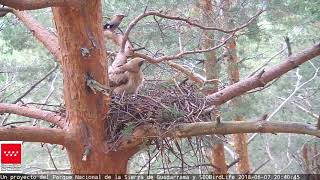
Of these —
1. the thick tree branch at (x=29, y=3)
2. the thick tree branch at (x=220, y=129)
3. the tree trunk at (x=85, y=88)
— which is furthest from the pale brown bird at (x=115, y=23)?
the thick tree branch at (x=29, y=3)

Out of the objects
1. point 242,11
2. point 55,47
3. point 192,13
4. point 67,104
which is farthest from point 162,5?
point 67,104

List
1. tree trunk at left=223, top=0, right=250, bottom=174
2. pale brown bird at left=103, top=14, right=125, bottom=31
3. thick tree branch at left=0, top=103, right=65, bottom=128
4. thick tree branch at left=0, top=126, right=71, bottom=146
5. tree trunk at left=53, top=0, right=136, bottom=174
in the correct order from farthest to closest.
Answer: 1. tree trunk at left=223, top=0, right=250, bottom=174
2. pale brown bird at left=103, top=14, right=125, bottom=31
3. thick tree branch at left=0, top=103, right=65, bottom=128
4. tree trunk at left=53, top=0, right=136, bottom=174
5. thick tree branch at left=0, top=126, right=71, bottom=146

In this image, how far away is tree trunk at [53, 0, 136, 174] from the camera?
2705 millimetres

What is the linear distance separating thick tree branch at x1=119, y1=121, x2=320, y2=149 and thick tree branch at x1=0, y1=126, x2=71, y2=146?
1.38ft

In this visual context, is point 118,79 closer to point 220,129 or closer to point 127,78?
point 127,78

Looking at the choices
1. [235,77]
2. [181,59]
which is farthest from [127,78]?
[235,77]

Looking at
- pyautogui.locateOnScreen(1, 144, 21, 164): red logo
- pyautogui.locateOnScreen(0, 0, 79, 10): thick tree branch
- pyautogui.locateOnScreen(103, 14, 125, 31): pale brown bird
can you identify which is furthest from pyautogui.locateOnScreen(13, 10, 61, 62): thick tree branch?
pyautogui.locateOnScreen(0, 0, 79, 10): thick tree branch

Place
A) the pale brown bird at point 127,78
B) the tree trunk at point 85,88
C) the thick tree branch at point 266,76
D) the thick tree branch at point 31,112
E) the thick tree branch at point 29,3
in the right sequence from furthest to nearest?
the pale brown bird at point 127,78
the thick tree branch at point 31,112
the thick tree branch at point 266,76
the tree trunk at point 85,88
the thick tree branch at point 29,3

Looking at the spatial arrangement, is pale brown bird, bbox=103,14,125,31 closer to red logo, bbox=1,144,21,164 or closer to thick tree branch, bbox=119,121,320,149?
red logo, bbox=1,144,21,164

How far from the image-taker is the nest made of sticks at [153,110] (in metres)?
2.88

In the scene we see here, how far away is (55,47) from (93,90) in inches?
32.0

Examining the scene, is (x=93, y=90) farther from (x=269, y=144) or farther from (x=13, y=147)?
Answer: (x=269, y=144)

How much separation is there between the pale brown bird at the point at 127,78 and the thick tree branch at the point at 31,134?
2.16 feet

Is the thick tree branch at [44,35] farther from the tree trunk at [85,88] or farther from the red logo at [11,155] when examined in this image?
the red logo at [11,155]
